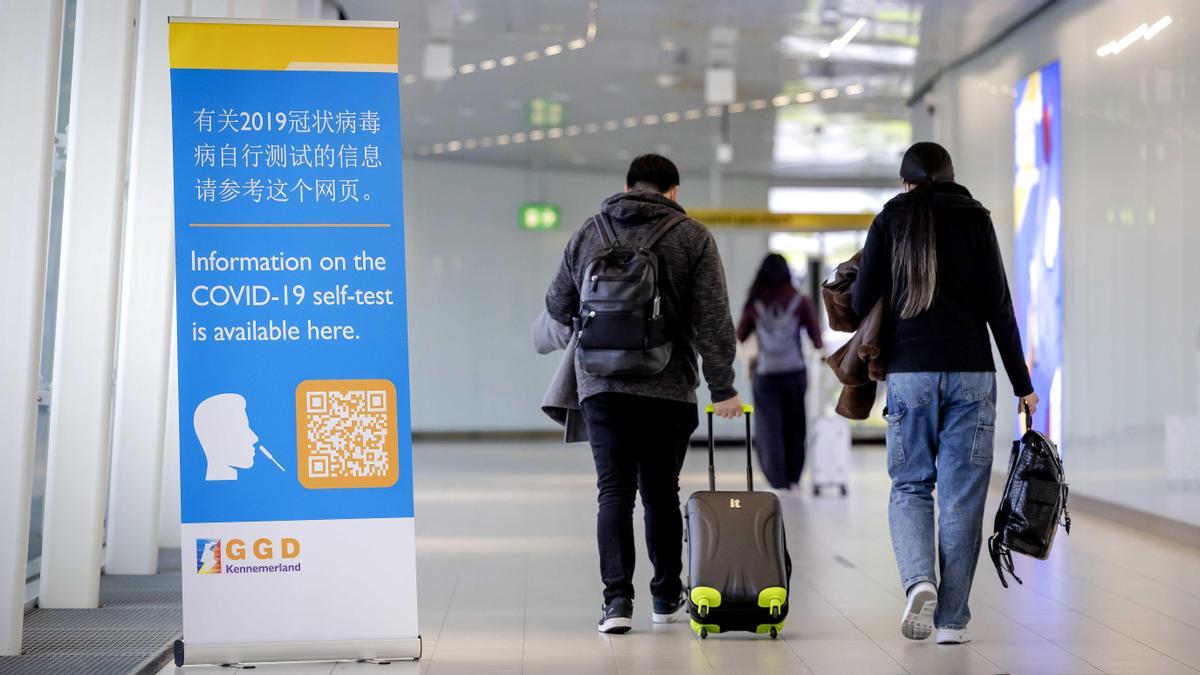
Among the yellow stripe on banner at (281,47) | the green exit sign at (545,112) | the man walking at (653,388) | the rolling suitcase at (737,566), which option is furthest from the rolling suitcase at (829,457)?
the yellow stripe on banner at (281,47)

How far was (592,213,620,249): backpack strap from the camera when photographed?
16.1 ft

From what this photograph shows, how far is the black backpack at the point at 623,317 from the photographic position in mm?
4715

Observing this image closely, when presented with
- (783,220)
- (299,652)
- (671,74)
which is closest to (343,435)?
(299,652)

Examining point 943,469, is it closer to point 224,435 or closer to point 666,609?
point 666,609

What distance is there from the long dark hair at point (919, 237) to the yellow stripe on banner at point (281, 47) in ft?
5.39

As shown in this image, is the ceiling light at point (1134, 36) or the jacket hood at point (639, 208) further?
the ceiling light at point (1134, 36)

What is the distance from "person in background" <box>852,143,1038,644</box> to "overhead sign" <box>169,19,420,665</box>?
1.54 metres

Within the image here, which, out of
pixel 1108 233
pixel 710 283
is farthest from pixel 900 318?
pixel 1108 233

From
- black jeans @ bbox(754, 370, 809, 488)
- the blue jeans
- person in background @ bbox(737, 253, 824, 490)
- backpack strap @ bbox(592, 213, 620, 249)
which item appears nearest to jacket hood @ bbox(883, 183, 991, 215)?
the blue jeans

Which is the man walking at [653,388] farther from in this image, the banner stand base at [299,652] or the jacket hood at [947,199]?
the banner stand base at [299,652]

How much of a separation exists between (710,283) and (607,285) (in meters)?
0.36

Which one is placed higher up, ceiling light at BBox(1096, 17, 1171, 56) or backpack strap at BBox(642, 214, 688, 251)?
ceiling light at BBox(1096, 17, 1171, 56)

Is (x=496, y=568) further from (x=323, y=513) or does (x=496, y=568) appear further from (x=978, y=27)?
(x=978, y=27)

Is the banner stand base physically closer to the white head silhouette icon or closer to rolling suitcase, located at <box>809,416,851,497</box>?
the white head silhouette icon
